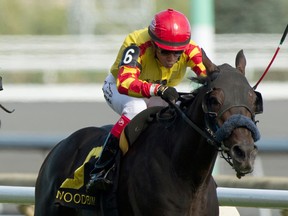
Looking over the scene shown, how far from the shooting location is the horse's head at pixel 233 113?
454cm

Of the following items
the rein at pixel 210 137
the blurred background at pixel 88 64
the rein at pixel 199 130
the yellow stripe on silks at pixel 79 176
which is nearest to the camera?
the rein at pixel 210 137

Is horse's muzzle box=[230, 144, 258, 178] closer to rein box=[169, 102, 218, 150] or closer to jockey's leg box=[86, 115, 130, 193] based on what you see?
rein box=[169, 102, 218, 150]

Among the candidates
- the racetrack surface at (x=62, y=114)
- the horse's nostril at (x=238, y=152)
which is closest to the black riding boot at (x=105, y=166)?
the horse's nostril at (x=238, y=152)

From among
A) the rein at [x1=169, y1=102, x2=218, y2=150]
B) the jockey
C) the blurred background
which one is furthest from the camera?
the blurred background

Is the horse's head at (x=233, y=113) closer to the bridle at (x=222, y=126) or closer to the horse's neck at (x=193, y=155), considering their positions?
the bridle at (x=222, y=126)

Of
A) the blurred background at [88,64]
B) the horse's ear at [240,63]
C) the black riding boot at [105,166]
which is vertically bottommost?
the blurred background at [88,64]

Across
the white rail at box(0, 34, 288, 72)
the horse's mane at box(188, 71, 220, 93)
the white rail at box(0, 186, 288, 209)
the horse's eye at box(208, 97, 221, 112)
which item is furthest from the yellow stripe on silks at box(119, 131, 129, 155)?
the white rail at box(0, 34, 288, 72)

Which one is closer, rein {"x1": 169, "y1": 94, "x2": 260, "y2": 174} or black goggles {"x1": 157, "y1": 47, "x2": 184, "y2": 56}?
rein {"x1": 169, "y1": 94, "x2": 260, "y2": 174}

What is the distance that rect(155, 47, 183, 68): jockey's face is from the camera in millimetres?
5547

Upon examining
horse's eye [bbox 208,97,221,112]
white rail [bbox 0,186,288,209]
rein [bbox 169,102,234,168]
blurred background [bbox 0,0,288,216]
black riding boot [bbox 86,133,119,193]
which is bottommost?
blurred background [bbox 0,0,288,216]

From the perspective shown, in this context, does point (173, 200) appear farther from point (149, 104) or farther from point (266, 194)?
point (266, 194)

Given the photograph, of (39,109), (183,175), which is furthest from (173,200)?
(39,109)

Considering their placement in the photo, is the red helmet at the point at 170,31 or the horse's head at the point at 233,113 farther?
the red helmet at the point at 170,31

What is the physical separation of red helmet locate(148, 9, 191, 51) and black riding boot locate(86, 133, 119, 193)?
2.24 feet
